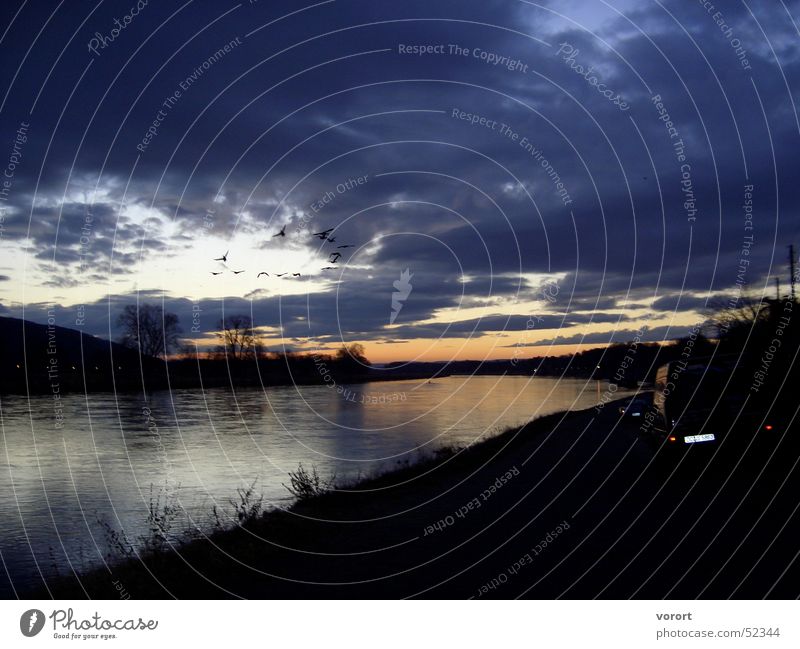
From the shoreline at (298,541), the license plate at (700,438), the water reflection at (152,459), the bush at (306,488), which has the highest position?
the license plate at (700,438)

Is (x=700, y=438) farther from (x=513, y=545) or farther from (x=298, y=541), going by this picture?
(x=298, y=541)

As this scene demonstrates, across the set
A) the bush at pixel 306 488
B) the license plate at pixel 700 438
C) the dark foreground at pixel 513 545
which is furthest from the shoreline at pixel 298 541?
the license plate at pixel 700 438

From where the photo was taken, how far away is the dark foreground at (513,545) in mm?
9102

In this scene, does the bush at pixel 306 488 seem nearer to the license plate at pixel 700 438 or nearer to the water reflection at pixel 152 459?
the water reflection at pixel 152 459

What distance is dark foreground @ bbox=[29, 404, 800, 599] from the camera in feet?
29.9

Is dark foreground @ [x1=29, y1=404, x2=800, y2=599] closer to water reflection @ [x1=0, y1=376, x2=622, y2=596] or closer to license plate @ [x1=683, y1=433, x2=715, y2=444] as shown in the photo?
license plate @ [x1=683, y1=433, x2=715, y2=444]

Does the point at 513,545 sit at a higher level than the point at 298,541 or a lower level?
higher

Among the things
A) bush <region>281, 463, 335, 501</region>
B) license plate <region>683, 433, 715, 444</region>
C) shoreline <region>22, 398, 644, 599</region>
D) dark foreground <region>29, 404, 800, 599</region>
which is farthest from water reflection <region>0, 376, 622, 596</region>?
license plate <region>683, 433, 715, 444</region>

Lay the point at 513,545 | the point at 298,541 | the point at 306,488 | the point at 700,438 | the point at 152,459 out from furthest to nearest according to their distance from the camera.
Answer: the point at 152,459, the point at 700,438, the point at 306,488, the point at 298,541, the point at 513,545

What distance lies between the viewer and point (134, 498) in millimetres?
22500

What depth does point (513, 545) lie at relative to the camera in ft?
37.3

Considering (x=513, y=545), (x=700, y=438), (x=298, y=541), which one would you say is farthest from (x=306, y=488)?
(x=700, y=438)
